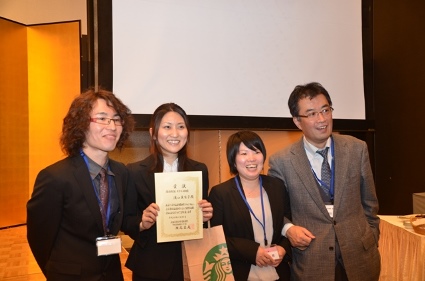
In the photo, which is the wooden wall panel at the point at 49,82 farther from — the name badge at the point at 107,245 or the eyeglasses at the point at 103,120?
the name badge at the point at 107,245

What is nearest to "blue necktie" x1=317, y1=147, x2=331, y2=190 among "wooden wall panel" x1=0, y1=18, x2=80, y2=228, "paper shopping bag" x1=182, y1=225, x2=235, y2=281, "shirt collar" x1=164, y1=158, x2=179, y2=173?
"paper shopping bag" x1=182, y1=225, x2=235, y2=281

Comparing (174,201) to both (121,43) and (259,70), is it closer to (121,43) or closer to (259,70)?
(121,43)

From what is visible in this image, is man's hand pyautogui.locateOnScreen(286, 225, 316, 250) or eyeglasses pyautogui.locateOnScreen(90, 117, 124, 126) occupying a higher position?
eyeglasses pyautogui.locateOnScreen(90, 117, 124, 126)

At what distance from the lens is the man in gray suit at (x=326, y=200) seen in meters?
1.97

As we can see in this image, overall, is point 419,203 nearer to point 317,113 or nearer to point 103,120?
point 317,113

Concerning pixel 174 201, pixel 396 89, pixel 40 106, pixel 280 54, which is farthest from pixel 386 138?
pixel 40 106

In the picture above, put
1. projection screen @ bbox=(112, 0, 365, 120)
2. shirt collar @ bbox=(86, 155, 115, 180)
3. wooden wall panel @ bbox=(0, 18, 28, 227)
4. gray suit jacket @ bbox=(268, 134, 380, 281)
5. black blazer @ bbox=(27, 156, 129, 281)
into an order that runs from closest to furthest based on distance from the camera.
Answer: black blazer @ bbox=(27, 156, 129, 281) → shirt collar @ bbox=(86, 155, 115, 180) → gray suit jacket @ bbox=(268, 134, 380, 281) → projection screen @ bbox=(112, 0, 365, 120) → wooden wall panel @ bbox=(0, 18, 28, 227)

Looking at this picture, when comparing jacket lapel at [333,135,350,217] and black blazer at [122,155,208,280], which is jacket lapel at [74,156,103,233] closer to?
black blazer at [122,155,208,280]

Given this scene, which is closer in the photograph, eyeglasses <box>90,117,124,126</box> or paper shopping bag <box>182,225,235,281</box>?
eyeglasses <box>90,117,124,126</box>

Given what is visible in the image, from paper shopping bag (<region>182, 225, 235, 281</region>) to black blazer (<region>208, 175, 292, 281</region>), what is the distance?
0.06m

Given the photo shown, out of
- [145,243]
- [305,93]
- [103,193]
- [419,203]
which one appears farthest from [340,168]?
[419,203]

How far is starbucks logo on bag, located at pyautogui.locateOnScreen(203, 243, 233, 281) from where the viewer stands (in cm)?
187

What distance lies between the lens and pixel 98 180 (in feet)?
5.75

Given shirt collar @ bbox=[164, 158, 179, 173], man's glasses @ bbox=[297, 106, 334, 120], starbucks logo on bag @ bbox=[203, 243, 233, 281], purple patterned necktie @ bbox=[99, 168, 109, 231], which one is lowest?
starbucks logo on bag @ bbox=[203, 243, 233, 281]
